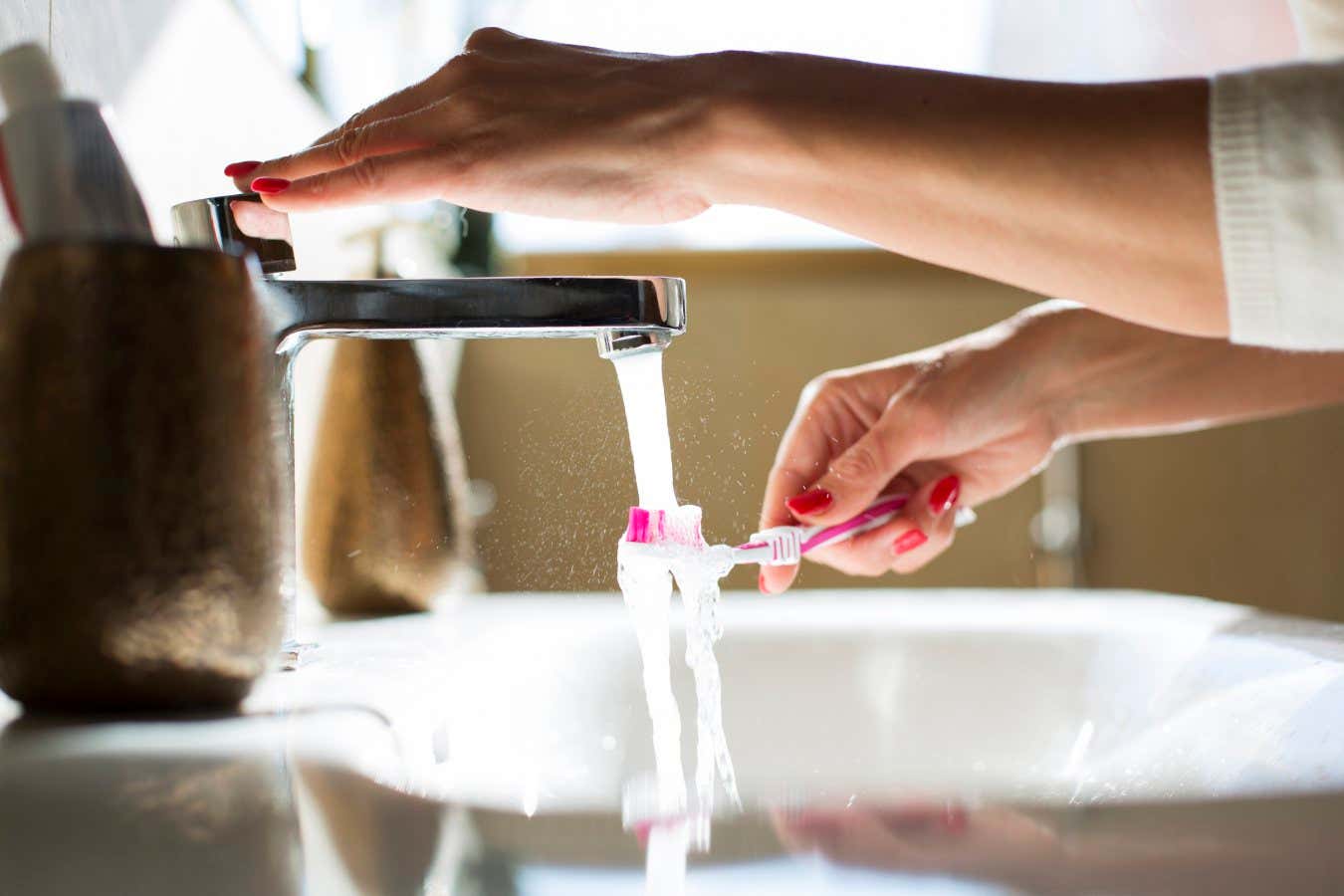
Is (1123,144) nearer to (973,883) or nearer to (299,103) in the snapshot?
(973,883)

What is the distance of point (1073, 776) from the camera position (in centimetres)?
49

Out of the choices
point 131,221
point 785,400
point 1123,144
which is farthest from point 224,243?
point 785,400

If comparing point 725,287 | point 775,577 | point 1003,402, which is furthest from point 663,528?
point 725,287

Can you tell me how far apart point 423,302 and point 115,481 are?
110mm

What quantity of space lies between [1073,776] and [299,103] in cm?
50

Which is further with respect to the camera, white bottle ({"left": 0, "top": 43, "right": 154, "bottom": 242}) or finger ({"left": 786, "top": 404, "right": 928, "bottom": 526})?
finger ({"left": 786, "top": 404, "right": 928, "bottom": 526})

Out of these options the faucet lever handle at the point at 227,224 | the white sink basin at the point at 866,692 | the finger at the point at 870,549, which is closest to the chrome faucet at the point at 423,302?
the faucet lever handle at the point at 227,224

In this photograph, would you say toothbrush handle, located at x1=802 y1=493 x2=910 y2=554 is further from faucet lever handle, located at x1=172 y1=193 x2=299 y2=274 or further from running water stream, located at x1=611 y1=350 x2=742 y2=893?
faucet lever handle, located at x1=172 y1=193 x2=299 y2=274

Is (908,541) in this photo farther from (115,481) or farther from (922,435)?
(115,481)

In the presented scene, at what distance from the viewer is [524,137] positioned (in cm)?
39

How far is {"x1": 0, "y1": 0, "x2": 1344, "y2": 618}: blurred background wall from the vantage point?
0.51 metres

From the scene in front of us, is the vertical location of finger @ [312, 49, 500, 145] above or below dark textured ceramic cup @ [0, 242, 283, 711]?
above

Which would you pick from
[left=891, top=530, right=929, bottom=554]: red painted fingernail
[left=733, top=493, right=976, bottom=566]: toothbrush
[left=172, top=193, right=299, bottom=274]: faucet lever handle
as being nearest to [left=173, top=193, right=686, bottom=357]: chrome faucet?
[left=172, top=193, right=299, bottom=274]: faucet lever handle

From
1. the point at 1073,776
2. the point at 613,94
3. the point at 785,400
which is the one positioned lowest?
the point at 1073,776
